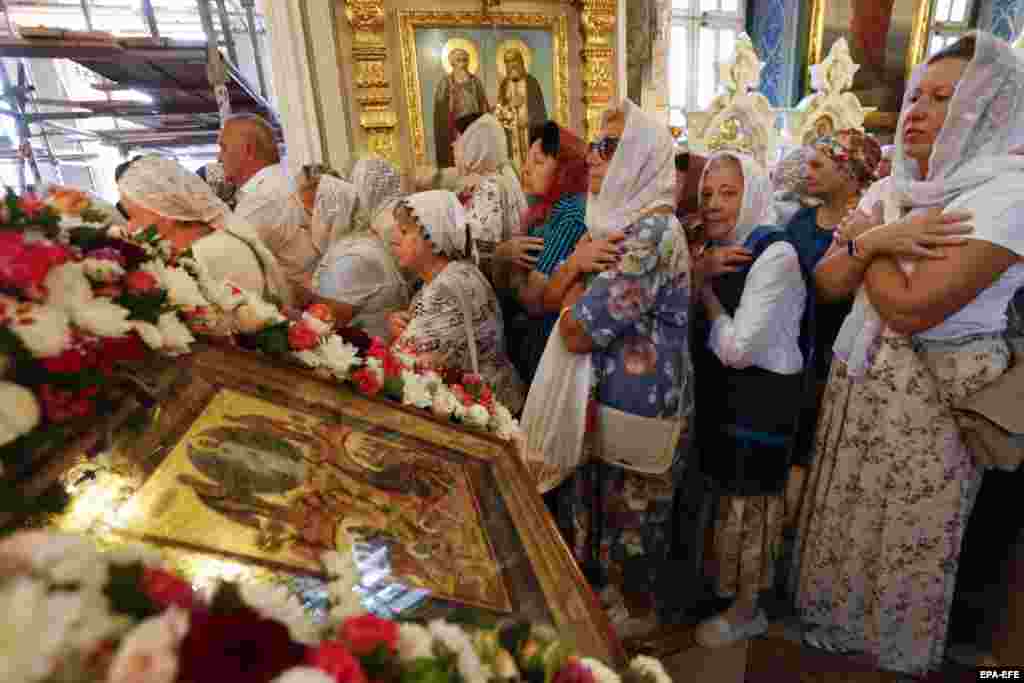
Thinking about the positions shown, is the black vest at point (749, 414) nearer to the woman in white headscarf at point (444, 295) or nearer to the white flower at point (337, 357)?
the woman in white headscarf at point (444, 295)

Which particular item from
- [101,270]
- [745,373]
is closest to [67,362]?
[101,270]

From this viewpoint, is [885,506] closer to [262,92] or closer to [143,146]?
[262,92]

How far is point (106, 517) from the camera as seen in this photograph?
693 millimetres

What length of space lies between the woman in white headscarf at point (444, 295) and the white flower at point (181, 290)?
1.01m

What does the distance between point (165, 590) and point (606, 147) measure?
67.7 inches

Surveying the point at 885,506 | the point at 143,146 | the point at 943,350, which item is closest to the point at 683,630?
the point at 885,506

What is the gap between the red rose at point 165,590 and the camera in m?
0.49

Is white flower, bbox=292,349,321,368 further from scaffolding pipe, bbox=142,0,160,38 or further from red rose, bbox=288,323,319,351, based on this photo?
scaffolding pipe, bbox=142,0,160,38

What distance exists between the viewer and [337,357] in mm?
1036

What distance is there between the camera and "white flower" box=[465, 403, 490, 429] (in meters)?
1.24

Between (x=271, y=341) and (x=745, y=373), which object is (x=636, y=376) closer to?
(x=745, y=373)

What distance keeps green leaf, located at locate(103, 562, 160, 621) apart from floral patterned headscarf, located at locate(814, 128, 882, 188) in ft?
8.17

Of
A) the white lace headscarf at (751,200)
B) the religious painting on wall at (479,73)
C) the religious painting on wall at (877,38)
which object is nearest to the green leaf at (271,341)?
the white lace headscarf at (751,200)

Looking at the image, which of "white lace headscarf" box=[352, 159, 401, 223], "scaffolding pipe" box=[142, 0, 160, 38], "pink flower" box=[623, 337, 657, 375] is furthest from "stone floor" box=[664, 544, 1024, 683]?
"scaffolding pipe" box=[142, 0, 160, 38]
